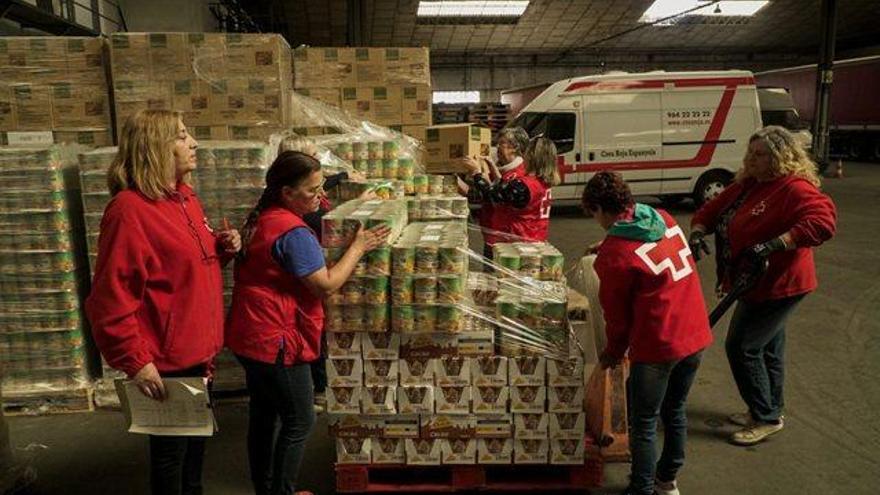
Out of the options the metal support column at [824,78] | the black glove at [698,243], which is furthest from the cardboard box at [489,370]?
the metal support column at [824,78]

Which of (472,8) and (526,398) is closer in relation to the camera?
(526,398)

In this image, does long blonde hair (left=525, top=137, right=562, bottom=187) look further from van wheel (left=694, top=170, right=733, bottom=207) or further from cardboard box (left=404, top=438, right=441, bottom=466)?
van wheel (left=694, top=170, right=733, bottom=207)

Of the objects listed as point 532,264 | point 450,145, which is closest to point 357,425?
point 532,264

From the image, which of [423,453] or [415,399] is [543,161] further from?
[423,453]

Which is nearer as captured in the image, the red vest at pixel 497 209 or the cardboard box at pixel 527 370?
the cardboard box at pixel 527 370

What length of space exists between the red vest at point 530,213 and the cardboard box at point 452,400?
188cm

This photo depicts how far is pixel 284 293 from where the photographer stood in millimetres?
2555

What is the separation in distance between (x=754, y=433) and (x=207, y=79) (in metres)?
4.61

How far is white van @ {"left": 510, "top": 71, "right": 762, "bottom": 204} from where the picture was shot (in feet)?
38.1

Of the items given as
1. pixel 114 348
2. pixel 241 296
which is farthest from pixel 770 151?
pixel 114 348

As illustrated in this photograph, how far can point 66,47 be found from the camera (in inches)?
185

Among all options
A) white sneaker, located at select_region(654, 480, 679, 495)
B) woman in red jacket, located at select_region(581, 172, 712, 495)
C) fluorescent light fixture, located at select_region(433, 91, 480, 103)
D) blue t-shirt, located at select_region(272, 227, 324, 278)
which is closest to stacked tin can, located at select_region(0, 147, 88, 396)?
blue t-shirt, located at select_region(272, 227, 324, 278)

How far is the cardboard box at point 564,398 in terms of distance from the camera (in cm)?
313

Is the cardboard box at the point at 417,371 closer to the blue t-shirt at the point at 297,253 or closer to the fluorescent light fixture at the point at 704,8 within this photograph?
the blue t-shirt at the point at 297,253
